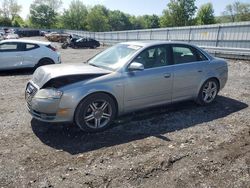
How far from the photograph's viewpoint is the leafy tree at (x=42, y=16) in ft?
340

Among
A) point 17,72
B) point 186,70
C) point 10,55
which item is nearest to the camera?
point 186,70

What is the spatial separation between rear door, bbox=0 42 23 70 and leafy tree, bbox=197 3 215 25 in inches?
2818

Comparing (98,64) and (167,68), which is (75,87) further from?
(167,68)

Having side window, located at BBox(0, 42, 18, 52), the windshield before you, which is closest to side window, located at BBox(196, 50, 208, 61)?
the windshield

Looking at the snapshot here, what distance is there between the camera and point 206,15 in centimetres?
7812

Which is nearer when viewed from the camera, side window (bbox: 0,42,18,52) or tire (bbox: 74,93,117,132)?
tire (bbox: 74,93,117,132)

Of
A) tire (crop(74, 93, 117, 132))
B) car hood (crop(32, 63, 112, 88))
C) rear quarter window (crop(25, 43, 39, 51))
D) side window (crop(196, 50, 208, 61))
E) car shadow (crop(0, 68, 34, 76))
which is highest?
side window (crop(196, 50, 208, 61))

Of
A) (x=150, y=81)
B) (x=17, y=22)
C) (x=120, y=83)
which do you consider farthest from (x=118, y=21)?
(x=120, y=83)

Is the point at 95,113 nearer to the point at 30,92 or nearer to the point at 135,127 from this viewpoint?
Answer: the point at 135,127

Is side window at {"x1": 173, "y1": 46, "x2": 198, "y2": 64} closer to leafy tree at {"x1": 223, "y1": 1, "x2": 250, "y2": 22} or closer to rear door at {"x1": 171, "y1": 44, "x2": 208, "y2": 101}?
rear door at {"x1": 171, "y1": 44, "x2": 208, "y2": 101}

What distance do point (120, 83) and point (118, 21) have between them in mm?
120841

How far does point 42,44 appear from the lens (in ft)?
42.3

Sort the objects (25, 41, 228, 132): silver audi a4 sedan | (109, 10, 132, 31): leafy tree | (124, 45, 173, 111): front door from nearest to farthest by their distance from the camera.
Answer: (25, 41, 228, 132): silver audi a4 sedan
(124, 45, 173, 111): front door
(109, 10, 132, 31): leafy tree

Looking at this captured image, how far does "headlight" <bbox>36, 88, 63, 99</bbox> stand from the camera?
196 inches
